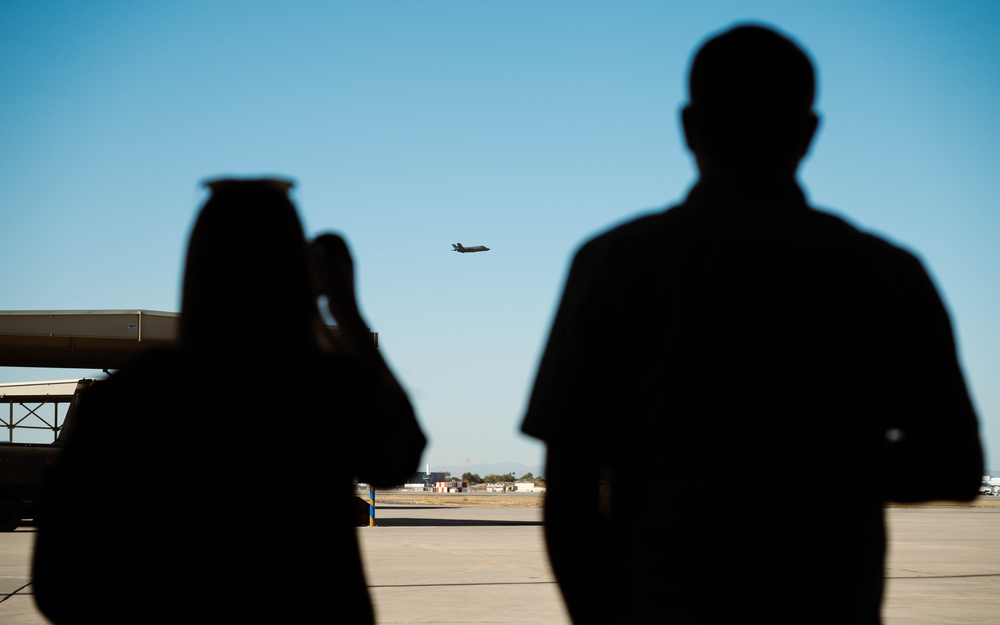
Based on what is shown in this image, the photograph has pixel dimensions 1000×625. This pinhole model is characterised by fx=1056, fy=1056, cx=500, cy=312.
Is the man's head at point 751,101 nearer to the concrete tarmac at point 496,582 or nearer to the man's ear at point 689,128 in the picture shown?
the man's ear at point 689,128

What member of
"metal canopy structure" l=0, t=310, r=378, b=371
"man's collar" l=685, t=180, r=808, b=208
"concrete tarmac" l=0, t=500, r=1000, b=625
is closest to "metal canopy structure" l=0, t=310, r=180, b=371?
"metal canopy structure" l=0, t=310, r=378, b=371

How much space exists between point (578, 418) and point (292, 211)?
0.67m

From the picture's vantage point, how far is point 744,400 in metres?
1.64

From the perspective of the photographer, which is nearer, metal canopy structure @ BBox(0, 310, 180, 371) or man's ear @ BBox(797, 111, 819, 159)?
man's ear @ BBox(797, 111, 819, 159)

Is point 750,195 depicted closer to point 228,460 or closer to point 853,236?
point 853,236

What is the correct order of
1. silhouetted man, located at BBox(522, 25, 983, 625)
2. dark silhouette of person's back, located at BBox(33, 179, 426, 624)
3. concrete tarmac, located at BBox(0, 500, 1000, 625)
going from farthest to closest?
concrete tarmac, located at BBox(0, 500, 1000, 625)
dark silhouette of person's back, located at BBox(33, 179, 426, 624)
silhouetted man, located at BBox(522, 25, 983, 625)

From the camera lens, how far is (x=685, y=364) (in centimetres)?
167

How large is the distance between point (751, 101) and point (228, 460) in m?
1.11

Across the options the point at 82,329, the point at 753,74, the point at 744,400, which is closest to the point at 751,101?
the point at 753,74

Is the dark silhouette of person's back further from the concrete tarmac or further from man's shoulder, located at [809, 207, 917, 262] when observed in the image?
the concrete tarmac

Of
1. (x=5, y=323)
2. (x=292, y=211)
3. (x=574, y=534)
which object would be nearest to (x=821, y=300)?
(x=574, y=534)

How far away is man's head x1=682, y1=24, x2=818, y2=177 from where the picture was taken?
6.04 feet

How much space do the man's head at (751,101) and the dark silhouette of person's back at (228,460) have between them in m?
0.76

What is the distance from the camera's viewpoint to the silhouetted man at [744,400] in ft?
5.26
